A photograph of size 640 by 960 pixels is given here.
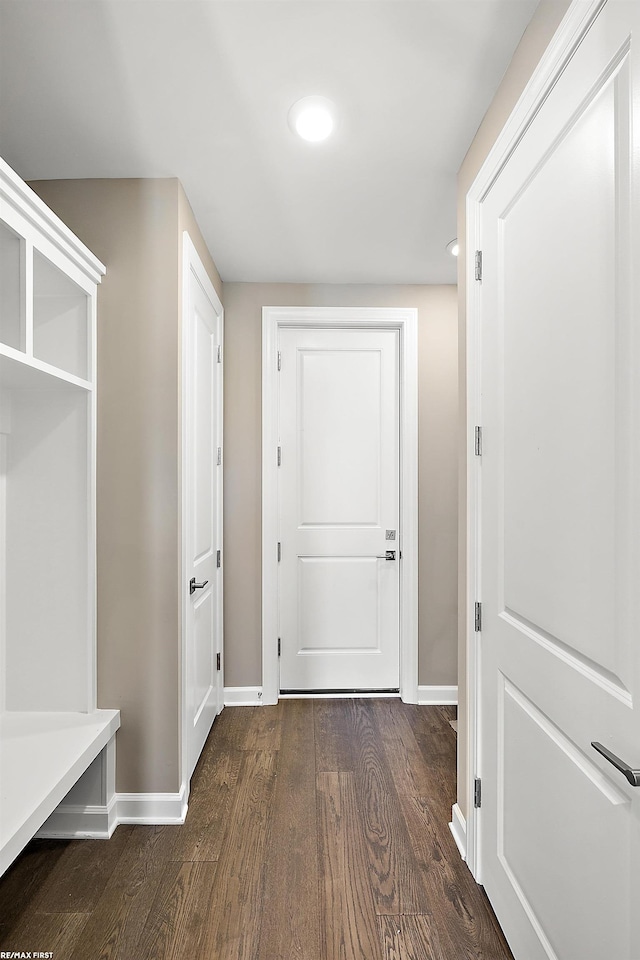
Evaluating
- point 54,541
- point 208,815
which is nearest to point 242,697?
point 208,815

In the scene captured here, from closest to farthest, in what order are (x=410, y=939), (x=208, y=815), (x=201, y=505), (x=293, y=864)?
(x=410, y=939) → (x=293, y=864) → (x=208, y=815) → (x=201, y=505)

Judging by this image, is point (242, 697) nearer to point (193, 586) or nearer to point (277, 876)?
point (193, 586)

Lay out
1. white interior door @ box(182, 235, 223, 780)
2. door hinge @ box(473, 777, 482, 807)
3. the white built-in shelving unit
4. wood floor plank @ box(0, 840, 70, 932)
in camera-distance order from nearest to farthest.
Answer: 1. wood floor plank @ box(0, 840, 70, 932)
2. door hinge @ box(473, 777, 482, 807)
3. the white built-in shelving unit
4. white interior door @ box(182, 235, 223, 780)

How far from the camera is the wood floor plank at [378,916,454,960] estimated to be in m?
1.52

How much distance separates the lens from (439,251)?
9.33ft

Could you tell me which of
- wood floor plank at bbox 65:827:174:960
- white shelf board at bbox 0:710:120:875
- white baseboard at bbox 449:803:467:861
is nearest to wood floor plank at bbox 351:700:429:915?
white baseboard at bbox 449:803:467:861

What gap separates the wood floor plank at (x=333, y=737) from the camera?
258cm

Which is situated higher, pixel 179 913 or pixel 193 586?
pixel 193 586

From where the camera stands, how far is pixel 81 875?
1.85 meters

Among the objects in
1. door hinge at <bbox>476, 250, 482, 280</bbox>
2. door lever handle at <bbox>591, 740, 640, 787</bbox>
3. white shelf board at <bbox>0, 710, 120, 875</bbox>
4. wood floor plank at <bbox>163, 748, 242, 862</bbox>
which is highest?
door hinge at <bbox>476, 250, 482, 280</bbox>

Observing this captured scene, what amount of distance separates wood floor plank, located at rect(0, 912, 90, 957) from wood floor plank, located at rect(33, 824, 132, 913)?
0.09ft

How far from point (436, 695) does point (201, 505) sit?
5.82 ft

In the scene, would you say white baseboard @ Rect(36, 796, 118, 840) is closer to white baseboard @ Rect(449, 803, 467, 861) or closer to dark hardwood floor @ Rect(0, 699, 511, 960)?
dark hardwood floor @ Rect(0, 699, 511, 960)

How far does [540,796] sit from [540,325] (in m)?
1.11
